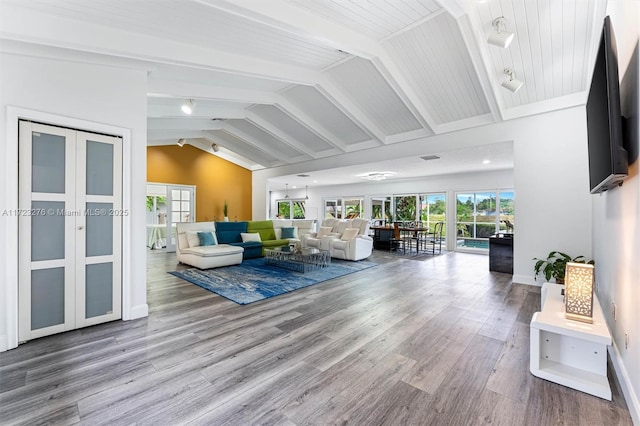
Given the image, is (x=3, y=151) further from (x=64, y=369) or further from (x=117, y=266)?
(x=64, y=369)

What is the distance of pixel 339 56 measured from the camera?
4.03 metres

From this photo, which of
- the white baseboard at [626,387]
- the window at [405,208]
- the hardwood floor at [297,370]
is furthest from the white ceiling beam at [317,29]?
the window at [405,208]

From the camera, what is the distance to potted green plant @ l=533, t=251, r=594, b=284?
388 centimetres

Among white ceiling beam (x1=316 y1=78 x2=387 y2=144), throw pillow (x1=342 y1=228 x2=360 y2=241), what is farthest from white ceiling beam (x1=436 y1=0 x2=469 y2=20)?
throw pillow (x1=342 y1=228 x2=360 y2=241)

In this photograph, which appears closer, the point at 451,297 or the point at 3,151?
the point at 3,151

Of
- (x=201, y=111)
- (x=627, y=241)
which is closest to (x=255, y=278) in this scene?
(x=201, y=111)

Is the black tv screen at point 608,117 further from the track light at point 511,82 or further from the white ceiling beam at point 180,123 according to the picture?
the white ceiling beam at point 180,123

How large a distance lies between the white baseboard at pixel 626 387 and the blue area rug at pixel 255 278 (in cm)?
332

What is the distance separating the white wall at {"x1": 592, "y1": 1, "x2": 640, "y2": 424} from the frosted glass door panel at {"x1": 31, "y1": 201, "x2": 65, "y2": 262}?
4.36 m

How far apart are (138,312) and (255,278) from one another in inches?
76.6

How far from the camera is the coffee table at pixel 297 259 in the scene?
5552 millimetres

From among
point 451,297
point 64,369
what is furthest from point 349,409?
point 451,297

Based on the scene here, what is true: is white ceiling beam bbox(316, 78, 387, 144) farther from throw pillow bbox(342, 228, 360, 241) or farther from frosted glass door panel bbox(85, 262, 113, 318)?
frosted glass door panel bbox(85, 262, 113, 318)

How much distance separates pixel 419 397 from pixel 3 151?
3.77 meters
